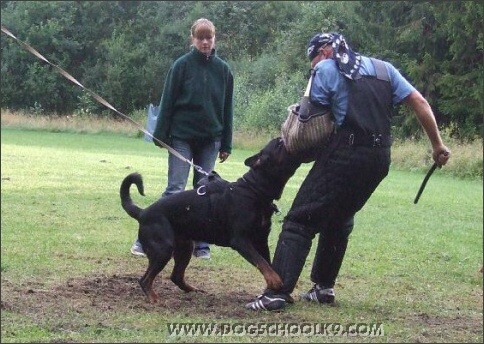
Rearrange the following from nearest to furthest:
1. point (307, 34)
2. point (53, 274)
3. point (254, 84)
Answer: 1. point (53, 274)
2. point (307, 34)
3. point (254, 84)

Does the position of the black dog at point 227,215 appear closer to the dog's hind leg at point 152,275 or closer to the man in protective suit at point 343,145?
the dog's hind leg at point 152,275

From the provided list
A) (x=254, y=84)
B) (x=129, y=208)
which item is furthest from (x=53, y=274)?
(x=254, y=84)

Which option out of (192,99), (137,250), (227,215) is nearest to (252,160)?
(227,215)

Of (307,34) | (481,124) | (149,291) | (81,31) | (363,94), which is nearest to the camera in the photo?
(363,94)

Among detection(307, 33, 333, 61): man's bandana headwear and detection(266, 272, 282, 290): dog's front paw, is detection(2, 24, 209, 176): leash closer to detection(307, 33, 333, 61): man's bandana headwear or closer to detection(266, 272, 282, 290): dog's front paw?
detection(266, 272, 282, 290): dog's front paw

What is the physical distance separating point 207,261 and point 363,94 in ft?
8.93

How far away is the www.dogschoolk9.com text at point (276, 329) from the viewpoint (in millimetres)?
4691

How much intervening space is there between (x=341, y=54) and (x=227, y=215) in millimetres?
1311

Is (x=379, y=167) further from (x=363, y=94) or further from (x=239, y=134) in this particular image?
(x=239, y=134)

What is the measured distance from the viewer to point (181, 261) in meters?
6.04

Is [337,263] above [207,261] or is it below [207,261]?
above

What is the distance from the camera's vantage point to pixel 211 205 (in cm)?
571

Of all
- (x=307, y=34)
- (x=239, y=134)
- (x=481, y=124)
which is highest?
(x=307, y=34)

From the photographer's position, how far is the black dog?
558 centimetres
